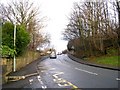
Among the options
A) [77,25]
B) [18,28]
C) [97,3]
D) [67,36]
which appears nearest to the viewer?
[18,28]

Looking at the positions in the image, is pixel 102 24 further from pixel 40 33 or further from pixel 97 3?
pixel 40 33

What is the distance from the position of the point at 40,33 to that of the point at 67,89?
175ft

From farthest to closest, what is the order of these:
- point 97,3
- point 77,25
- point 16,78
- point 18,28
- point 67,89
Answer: point 77,25 < point 97,3 < point 18,28 < point 16,78 < point 67,89

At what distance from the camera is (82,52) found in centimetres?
6700

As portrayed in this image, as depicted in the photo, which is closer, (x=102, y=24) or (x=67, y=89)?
(x=67, y=89)

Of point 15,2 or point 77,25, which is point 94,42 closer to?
point 77,25

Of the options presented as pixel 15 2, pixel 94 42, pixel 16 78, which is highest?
pixel 15 2

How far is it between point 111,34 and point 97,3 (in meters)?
7.32

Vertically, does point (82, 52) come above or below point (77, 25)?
below

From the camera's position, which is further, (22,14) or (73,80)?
(22,14)

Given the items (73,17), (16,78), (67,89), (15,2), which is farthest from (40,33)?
(67,89)

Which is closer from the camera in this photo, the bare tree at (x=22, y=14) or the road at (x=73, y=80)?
the road at (x=73, y=80)

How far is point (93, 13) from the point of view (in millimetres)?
54375

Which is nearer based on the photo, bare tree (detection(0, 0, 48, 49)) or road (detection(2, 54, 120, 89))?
road (detection(2, 54, 120, 89))
